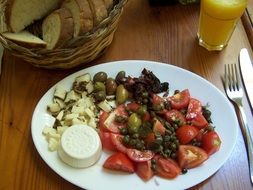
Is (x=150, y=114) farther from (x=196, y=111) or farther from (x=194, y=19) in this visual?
(x=194, y=19)

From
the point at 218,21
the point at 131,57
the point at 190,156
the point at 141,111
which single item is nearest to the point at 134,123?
the point at 141,111

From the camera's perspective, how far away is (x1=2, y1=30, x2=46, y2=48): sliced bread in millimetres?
909

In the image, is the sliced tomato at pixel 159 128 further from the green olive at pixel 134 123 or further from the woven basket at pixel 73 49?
the woven basket at pixel 73 49

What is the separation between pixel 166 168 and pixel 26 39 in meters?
0.48

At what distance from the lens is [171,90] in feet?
3.05

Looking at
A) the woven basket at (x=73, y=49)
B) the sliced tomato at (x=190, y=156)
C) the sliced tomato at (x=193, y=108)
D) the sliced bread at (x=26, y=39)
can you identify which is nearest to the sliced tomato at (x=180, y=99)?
the sliced tomato at (x=193, y=108)

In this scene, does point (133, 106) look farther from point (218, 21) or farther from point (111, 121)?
point (218, 21)

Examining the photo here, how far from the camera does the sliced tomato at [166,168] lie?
2.50ft

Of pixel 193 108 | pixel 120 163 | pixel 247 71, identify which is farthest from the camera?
pixel 247 71

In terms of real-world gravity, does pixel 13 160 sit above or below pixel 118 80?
below

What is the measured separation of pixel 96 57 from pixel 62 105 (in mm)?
190

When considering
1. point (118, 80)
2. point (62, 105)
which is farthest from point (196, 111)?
point (62, 105)

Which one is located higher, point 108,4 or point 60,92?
point 108,4

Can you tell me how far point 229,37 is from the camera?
1037 mm
